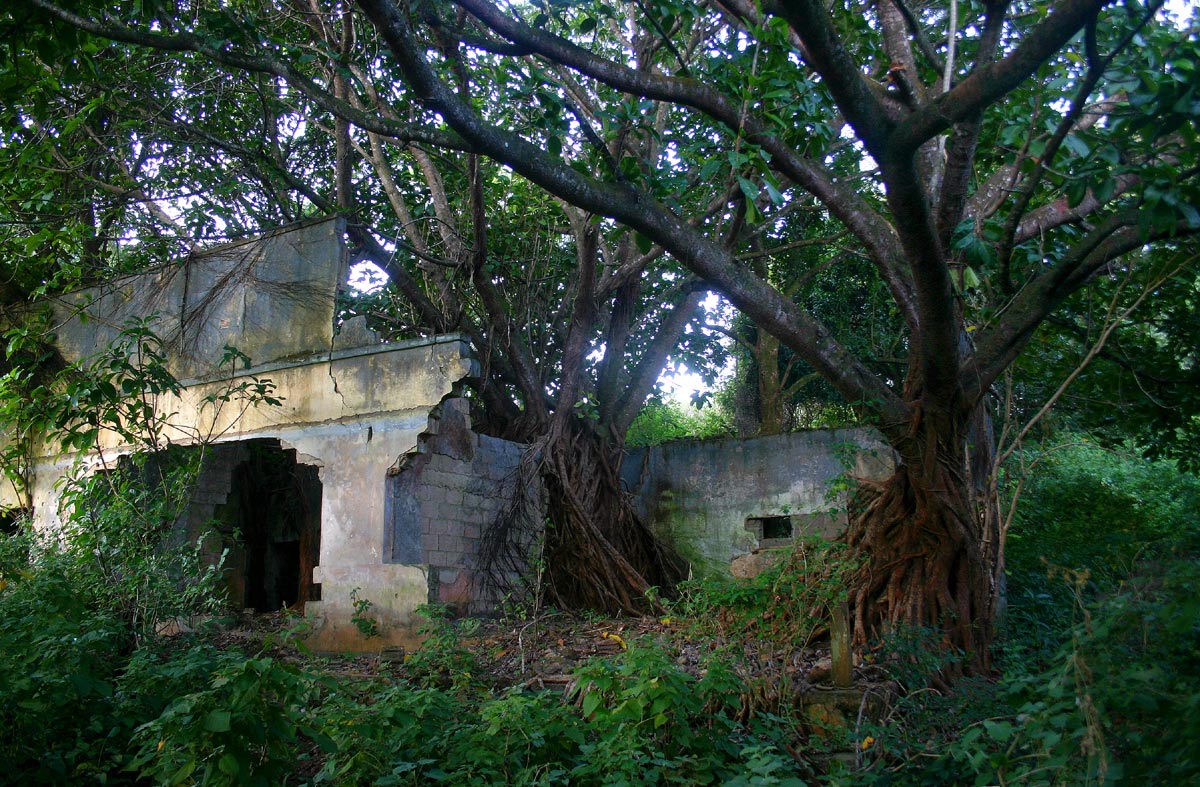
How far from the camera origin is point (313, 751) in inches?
197

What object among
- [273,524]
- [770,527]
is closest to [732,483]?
[770,527]

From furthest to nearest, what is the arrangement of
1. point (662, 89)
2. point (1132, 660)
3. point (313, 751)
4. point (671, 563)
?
1. point (671, 563)
2. point (662, 89)
3. point (313, 751)
4. point (1132, 660)

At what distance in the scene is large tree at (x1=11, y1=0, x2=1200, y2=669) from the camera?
4359 mm

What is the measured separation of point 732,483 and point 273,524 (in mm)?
5635

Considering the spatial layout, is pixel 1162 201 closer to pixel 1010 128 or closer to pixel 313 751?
pixel 1010 128

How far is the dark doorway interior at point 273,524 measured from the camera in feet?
37.1

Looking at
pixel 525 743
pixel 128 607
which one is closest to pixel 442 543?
pixel 128 607

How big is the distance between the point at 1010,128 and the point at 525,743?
12.5 feet

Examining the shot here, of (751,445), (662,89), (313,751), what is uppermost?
(662,89)

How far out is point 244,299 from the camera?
8.98m

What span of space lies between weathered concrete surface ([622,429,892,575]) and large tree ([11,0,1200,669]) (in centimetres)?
342

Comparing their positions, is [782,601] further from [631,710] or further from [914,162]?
[914,162]

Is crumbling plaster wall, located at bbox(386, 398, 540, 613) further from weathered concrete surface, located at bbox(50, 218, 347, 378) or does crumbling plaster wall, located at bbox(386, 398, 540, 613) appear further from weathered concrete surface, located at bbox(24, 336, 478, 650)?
weathered concrete surface, located at bbox(50, 218, 347, 378)

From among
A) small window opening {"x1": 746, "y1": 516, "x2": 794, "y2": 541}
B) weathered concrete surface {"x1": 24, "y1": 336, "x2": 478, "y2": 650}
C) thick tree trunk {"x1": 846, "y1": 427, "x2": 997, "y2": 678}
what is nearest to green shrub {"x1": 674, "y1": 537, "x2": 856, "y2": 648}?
thick tree trunk {"x1": 846, "y1": 427, "x2": 997, "y2": 678}
